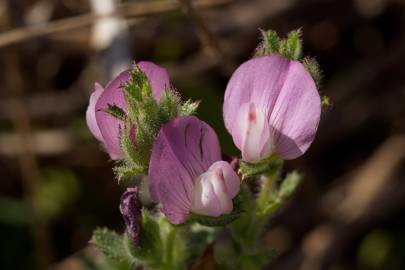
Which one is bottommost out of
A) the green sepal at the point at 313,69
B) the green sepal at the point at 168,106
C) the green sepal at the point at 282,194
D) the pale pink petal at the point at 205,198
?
the green sepal at the point at 282,194

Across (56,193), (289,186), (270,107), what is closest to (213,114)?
(56,193)

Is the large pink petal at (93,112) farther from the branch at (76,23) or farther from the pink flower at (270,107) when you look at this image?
the branch at (76,23)

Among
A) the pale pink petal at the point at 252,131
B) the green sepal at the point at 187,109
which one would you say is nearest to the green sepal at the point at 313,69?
the pale pink petal at the point at 252,131

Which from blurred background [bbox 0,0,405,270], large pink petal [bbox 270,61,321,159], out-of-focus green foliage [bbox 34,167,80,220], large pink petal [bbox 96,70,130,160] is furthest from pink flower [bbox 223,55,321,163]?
out-of-focus green foliage [bbox 34,167,80,220]

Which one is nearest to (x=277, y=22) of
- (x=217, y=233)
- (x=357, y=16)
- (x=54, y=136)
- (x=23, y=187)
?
(x=357, y=16)

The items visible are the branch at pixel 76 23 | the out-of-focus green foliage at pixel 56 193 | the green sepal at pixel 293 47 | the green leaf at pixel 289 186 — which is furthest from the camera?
the out-of-focus green foliage at pixel 56 193

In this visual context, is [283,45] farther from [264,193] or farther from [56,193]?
[56,193]
